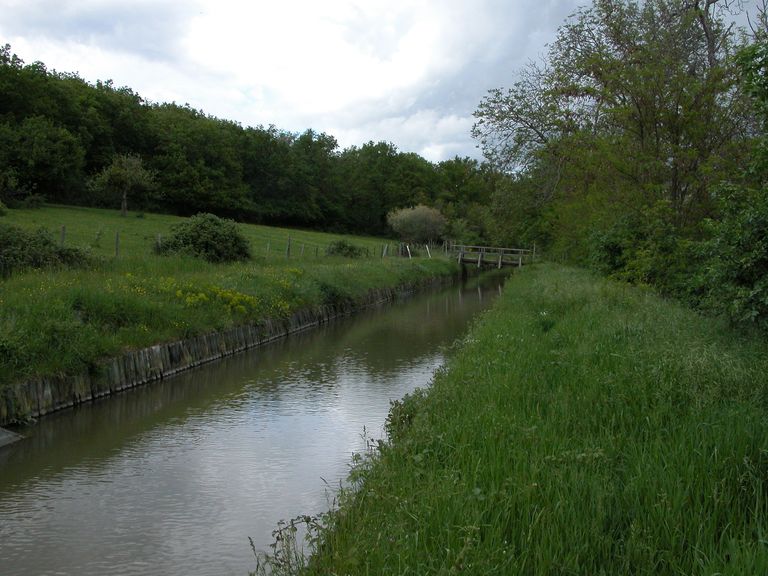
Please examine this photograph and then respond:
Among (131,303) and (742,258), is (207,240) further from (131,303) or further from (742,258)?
(742,258)

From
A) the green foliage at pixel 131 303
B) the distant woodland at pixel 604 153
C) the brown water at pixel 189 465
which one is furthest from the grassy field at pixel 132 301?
the distant woodland at pixel 604 153

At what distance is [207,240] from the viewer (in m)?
27.2

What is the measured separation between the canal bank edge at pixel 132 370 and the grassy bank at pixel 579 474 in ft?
20.5

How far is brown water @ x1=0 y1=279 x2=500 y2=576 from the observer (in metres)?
7.20

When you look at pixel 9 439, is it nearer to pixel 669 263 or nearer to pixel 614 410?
pixel 614 410

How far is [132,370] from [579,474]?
1123 centimetres

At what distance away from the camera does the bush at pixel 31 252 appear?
57.6 feet

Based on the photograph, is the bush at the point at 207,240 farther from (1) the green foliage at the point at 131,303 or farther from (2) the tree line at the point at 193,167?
(2) the tree line at the point at 193,167

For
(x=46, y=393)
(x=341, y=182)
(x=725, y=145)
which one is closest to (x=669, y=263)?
(x=725, y=145)

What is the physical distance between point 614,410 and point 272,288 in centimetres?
1709

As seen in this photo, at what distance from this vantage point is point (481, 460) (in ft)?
19.9

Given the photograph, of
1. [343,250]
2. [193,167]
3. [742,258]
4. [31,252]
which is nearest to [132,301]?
[31,252]

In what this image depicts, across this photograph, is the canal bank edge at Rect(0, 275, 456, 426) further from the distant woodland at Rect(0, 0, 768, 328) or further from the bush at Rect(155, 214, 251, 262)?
the distant woodland at Rect(0, 0, 768, 328)

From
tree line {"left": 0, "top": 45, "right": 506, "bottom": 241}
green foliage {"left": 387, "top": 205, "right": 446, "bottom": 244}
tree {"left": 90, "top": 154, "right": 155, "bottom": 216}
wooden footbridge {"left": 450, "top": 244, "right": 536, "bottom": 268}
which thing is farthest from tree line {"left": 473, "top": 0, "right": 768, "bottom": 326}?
green foliage {"left": 387, "top": 205, "right": 446, "bottom": 244}
